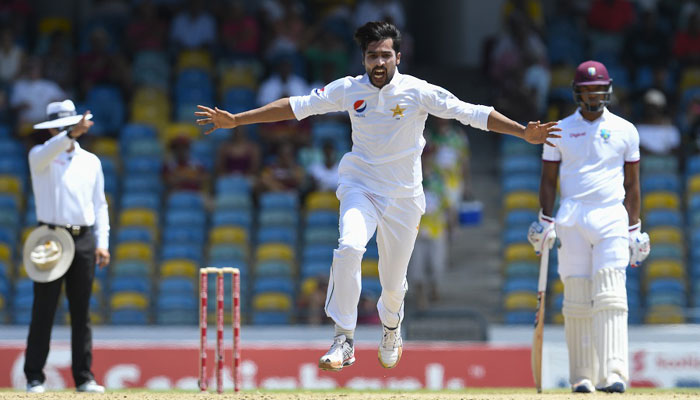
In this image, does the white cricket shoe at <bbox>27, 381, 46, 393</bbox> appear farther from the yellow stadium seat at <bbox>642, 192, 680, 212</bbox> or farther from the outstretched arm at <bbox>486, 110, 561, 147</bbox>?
the yellow stadium seat at <bbox>642, 192, 680, 212</bbox>

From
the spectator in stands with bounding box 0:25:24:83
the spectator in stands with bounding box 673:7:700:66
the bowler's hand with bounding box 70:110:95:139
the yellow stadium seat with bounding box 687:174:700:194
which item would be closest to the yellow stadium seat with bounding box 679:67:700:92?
the spectator in stands with bounding box 673:7:700:66

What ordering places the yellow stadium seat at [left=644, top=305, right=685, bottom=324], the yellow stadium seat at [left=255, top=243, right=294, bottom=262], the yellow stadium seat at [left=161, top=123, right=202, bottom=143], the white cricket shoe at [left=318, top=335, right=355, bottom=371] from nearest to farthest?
the white cricket shoe at [left=318, top=335, right=355, bottom=371] < the yellow stadium seat at [left=644, top=305, right=685, bottom=324] < the yellow stadium seat at [left=255, top=243, right=294, bottom=262] < the yellow stadium seat at [left=161, top=123, right=202, bottom=143]

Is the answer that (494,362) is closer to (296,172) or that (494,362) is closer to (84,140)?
(296,172)

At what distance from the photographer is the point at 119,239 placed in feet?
47.9

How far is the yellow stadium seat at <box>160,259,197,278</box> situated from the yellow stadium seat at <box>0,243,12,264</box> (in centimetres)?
166

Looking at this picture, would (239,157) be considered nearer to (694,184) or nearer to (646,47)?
(694,184)

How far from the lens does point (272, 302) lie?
45.8 feet

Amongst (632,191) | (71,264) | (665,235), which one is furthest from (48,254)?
(665,235)

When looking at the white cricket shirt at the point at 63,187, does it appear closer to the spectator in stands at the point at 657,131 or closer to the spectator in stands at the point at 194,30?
the spectator in stands at the point at 657,131

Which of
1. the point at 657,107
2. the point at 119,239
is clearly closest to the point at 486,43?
the point at 657,107

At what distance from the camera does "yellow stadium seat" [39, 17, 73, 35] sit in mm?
17531

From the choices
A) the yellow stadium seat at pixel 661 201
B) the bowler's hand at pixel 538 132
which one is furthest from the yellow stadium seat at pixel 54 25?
the bowler's hand at pixel 538 132

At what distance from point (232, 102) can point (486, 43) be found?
3650 millimetres

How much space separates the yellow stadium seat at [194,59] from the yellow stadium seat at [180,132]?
1171mm
